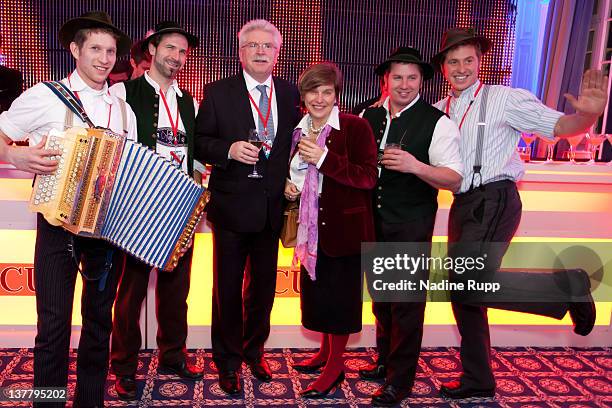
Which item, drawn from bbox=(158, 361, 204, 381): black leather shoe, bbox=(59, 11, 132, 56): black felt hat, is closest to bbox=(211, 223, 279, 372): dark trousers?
bbox=(158, 361, 204, 381): black leather shoe

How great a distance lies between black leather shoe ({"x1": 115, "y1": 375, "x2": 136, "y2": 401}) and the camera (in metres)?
2.92

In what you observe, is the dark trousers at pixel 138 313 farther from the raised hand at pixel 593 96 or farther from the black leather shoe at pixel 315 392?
the raised hand at pixel 593 96

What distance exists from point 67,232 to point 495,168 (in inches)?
79.3

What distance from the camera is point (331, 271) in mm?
2838

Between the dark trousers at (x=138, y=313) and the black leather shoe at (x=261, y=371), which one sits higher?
the dark trousers at (x=138, y=313)

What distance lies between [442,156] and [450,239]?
1.76 ft

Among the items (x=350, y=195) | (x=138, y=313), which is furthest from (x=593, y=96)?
(x=138, y=313)

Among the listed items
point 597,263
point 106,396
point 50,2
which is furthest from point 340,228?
point 50,2

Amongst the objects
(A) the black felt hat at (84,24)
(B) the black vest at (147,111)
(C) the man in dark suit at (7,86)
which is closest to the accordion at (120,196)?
(B) the black vest at (147,111)

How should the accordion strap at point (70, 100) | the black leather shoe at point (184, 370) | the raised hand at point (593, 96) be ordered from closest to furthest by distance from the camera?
the accordion strap at point (70, 100) → the raised hand at point (593, 96) → the black leather shoe at point (184, 370)

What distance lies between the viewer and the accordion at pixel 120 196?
2.14m

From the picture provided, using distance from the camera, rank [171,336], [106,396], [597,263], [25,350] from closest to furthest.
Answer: [106,396] < [171,336] < [25,350] < [597,263]

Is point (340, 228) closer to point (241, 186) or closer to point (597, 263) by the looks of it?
point (241, 186)

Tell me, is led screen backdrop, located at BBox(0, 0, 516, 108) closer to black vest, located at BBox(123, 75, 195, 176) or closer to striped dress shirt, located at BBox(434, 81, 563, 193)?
black vest, located at BBox(123, 75, 195, 176)
